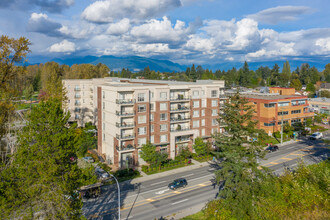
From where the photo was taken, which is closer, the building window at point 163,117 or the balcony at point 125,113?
the balcony at point 125,113

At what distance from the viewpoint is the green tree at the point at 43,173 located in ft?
55.0

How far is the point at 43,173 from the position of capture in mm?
18125

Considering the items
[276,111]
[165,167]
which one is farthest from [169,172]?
[276,111]

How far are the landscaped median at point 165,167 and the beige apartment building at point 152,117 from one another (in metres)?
2.63

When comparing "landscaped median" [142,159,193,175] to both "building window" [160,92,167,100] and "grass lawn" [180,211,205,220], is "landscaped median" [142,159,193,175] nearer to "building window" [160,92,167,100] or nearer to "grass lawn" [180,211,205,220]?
"building window" [160,92,167,100]

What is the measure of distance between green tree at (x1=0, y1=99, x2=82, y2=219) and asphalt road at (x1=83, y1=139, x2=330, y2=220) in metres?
13.4

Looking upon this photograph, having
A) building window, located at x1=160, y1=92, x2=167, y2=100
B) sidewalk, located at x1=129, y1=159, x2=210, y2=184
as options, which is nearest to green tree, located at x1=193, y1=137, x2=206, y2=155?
sidewalk, located at x1=129, y1=159, x2=210, y2=184

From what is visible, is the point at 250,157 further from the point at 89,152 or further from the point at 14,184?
the point at 89,152

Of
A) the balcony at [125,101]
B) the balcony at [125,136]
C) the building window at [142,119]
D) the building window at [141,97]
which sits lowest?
the balcony at [125,136]

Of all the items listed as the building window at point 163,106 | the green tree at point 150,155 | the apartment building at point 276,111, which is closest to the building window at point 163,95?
the building window at point 163,106

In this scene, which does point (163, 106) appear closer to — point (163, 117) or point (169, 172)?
point (163, 117)

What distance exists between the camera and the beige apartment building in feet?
157

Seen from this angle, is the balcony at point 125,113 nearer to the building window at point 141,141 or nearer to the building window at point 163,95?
the building window at point 141,141

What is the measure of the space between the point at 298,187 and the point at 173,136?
2693cm
